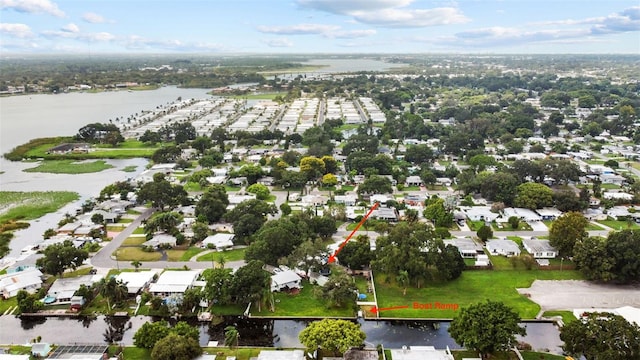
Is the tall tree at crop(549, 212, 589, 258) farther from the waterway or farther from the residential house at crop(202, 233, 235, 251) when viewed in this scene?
the residential house at crop(202, 233, 235, 251)

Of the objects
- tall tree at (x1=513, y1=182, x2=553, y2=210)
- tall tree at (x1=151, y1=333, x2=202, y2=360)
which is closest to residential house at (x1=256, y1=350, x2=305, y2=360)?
tall tree at (x1=151, y1=333, x2=202, y2=360)

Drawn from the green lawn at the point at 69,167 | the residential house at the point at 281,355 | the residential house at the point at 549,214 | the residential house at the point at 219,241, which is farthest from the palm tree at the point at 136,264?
the residential house at the point at 549,214

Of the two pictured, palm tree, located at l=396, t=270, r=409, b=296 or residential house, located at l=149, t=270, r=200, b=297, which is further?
residential house, located at l=149, t=270, r=200, b=297

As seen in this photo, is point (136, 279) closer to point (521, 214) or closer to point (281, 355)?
point (281, 355)

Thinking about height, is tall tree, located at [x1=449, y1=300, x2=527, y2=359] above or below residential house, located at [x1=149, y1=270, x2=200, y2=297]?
above

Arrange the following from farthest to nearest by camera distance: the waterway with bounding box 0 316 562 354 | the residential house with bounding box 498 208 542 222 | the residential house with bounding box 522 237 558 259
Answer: the residential house with bounding box 498 208 542 222
the residential house with bounding box 522 237 558 259
the waterway with bounding box 0 316 562 354

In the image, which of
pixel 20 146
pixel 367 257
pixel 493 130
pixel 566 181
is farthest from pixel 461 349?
pixel 20 146

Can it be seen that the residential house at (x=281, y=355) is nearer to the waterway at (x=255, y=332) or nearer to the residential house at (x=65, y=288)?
the waterway at (x=255, y=332)
